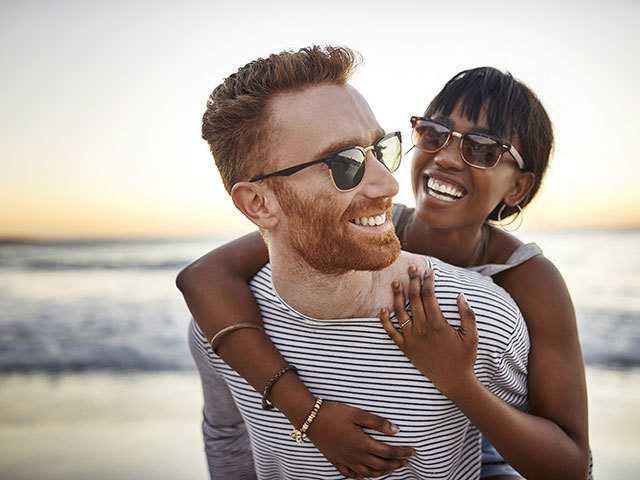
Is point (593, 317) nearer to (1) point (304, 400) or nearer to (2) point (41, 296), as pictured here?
(1) point (304, 400)

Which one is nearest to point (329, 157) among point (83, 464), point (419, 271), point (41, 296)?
point (419, 271)

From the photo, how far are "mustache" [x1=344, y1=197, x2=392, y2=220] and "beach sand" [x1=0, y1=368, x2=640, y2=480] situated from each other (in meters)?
3.56

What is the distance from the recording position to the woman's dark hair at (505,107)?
3.00m

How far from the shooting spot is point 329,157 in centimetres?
226

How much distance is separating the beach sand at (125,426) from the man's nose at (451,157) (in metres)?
3.45

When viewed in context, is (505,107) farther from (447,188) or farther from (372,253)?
(372,253)

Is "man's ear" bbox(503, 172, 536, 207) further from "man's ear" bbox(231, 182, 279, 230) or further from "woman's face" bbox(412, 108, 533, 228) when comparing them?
"man's ear" bbox(231, 182, 279, 230)

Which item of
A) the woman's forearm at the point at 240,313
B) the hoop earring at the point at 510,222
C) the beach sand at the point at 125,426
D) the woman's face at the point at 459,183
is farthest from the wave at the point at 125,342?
the woman's face at the point at 459,183

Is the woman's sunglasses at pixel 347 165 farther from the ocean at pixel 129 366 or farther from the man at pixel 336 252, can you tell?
the ocean at pixel 129 366

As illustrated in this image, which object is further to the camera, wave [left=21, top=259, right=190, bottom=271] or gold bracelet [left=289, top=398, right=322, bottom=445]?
wave [left=21, top=259, right=190, bottom=271]

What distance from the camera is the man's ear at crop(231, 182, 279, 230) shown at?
244 centimetres

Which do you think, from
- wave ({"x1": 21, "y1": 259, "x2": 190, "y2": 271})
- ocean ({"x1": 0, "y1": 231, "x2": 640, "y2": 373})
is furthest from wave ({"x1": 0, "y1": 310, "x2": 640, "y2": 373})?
wave ({"x1": 21, "y1": 259, "x2": 190, "y2": 271})

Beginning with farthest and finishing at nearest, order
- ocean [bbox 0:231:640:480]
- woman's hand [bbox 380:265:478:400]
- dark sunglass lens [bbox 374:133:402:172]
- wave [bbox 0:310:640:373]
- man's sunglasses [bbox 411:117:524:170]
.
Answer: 1. wave [bbox 0:310:640:373]
2. ocean [bbox 0:231:640:480]
3. man's sunglasses [bbox 411:117:524:170]
4. dark sunglass lens [bbox 374:133:402:172]
5. woman's hand [bbox 380:265:478:400]

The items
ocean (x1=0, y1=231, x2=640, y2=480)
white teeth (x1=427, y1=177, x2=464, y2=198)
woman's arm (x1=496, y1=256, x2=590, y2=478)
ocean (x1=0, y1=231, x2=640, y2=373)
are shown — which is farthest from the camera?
ocean (x1=0, y1=231, x2=640, y2=373)
